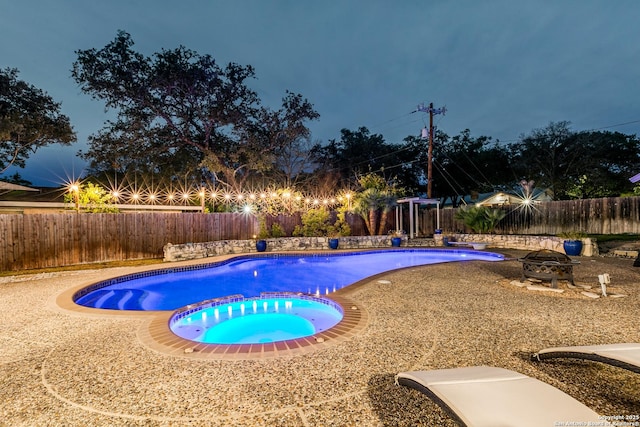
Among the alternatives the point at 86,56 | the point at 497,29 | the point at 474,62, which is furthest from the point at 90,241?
the point at 474,62

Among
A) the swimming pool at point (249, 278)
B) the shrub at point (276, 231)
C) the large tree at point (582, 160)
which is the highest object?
the large tree at point (582, 160)

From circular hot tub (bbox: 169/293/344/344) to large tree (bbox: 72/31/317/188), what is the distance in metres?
13.3

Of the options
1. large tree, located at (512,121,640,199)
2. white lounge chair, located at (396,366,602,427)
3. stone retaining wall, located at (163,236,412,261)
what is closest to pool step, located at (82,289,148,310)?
stone retaining wall, located at (163,236,412,261)

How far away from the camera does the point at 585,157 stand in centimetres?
2186

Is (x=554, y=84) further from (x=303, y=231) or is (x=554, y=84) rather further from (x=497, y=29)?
(x=303, y=231)

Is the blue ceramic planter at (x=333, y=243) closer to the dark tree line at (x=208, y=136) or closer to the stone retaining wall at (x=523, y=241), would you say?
the stone retaining wall at (x=523, y=241)

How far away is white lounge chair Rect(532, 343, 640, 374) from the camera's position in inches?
82.8

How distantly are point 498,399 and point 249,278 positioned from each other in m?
7.69

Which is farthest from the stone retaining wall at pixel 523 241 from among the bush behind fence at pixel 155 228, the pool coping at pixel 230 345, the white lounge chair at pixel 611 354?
the white lounge chair at pixel 611 354

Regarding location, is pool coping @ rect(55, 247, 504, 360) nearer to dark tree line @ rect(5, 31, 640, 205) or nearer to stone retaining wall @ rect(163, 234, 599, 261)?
stone retaining wall @ rect(163, 234, 599, 261)

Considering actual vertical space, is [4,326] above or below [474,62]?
below

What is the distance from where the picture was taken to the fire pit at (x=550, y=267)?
5.54 metres

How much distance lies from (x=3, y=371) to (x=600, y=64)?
54.5 metres

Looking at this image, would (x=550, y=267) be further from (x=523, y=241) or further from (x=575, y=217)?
(x=575, y=217)
